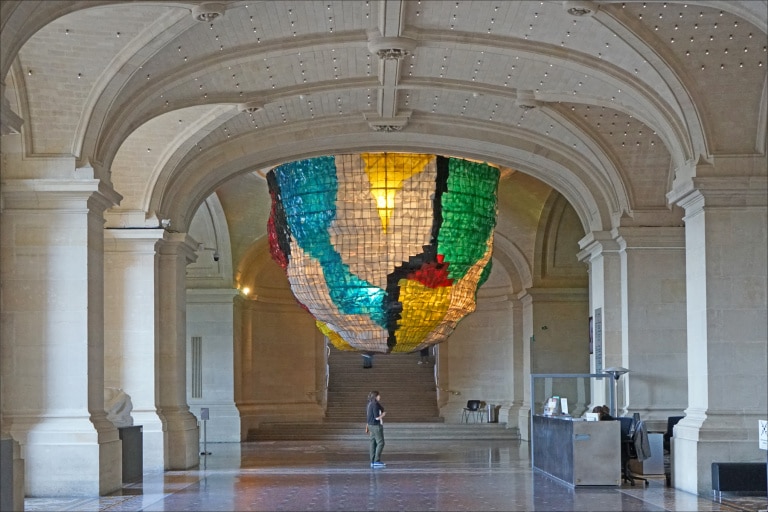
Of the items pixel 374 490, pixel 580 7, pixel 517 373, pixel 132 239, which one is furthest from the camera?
pixel 517 373

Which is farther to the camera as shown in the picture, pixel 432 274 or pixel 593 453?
pixel 432 274

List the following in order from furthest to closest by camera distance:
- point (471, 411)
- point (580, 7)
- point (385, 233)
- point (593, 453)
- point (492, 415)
A: 1. point (471, 411)
2. point (492, 415)
3. point (385, 233)
4. point (593, 453)
5. point (580, 7)

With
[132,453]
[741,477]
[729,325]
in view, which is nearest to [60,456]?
[132,453]

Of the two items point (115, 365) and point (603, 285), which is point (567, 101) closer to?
point (603, 285)

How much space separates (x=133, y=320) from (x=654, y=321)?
7814 millimetres

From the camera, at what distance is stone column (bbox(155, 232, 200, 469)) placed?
1862 centimetres

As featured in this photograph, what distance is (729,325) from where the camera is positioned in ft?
44.8

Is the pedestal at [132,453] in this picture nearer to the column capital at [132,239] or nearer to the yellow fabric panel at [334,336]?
the column capital at [132,239]

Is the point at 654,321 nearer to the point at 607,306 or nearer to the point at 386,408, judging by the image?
the point at 607,306

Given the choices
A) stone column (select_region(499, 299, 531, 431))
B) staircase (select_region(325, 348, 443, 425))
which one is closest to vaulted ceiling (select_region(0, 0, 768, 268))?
stone column (select_region(499, 299, 531, 431))

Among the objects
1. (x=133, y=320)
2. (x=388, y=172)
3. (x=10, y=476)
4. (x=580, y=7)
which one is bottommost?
(x=10, y=476)

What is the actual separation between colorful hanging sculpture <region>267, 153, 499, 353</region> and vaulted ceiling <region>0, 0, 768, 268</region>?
27.6 inches

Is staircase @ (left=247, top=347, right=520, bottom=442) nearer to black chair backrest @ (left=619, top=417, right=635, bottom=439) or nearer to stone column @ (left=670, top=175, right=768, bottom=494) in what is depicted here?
black chair backrest @ (left=619, top=417, right=635, bottom=439)

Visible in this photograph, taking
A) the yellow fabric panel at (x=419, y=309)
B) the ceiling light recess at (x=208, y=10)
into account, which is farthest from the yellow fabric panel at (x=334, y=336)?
the ceiling light recess at (x=208, y=10)
